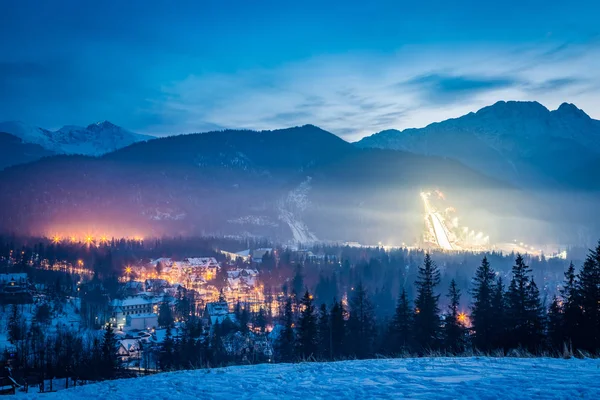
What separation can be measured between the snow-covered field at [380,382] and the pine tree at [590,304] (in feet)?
47.7

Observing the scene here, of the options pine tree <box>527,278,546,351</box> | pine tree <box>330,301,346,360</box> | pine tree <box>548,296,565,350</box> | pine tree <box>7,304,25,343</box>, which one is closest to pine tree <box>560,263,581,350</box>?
pine tree <box>548,296,565,350</box>

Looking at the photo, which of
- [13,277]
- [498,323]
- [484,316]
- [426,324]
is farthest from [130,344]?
[13,277]

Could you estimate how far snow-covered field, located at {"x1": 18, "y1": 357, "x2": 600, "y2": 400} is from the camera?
33.0ft

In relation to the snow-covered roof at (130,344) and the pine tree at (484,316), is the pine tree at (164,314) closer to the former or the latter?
the snow-covered roof at (130,344)

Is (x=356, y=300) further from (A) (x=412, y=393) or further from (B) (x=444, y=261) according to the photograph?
(B) (x=444, y=261)

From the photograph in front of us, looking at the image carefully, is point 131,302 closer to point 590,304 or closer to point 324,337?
point 324,337

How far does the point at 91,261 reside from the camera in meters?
138

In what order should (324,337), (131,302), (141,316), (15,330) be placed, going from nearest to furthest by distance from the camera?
(324,337) < (15,330) < (141,316) < (131,302)

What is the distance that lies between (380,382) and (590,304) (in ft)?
67.7

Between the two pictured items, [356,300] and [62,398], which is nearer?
[62,398]

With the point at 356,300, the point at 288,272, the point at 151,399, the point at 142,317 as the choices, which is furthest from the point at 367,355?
the point at 288,272

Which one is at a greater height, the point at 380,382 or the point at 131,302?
the point at 380,382

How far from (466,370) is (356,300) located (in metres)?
32.5

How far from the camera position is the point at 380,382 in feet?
38.1
